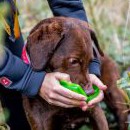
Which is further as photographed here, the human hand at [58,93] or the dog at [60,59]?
the dog at [60,59]

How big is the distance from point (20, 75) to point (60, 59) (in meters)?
0.32

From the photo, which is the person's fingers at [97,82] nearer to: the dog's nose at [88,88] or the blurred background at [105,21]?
the dog's nose at [88,88]

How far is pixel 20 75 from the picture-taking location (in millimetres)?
3840

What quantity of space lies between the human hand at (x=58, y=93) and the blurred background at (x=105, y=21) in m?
1.70

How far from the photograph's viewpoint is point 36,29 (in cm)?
407

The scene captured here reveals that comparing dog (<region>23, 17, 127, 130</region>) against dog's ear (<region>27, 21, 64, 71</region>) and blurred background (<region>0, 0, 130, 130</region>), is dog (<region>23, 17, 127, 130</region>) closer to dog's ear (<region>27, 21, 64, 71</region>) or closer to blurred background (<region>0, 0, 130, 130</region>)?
dog's ear (<region>27, 21, 64, 71</region>)

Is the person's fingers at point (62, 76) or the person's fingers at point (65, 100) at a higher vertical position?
the person's fingers at point (62, 76)

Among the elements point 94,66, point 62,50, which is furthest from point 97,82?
point 62,50

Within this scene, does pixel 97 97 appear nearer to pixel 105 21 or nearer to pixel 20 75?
pixel 20 75

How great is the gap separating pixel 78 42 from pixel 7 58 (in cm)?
53

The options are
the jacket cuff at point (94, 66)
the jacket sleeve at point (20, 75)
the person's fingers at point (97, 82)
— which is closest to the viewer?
the jacket sleeve at point (20, 75)

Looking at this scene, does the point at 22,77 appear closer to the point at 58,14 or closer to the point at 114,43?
the point at 58,14

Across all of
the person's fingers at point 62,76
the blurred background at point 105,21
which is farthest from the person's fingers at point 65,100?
the blurred background at point 105,21

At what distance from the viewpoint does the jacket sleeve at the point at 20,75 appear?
3.77 meters
